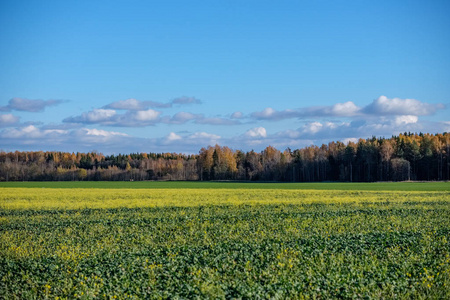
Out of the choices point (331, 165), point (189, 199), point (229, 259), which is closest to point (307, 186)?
point (189, 199)

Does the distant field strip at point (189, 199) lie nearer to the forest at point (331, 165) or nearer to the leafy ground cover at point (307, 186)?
the leafy ground cover at point (307, 186)

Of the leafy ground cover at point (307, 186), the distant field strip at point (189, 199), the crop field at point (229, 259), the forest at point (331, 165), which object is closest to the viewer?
the crop field at point (229, 259)

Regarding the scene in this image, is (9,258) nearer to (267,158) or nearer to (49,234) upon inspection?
(49,234)

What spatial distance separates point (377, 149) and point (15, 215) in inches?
5137


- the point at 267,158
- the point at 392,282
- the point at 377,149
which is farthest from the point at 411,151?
the point at 392,282

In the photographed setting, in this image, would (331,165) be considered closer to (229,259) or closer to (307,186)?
(307,186)

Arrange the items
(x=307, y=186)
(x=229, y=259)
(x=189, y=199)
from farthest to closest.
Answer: (x=307, y=186)
(x=189, y=199)
(x=229, y=259)

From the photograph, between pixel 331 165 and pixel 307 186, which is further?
pixel 331 165

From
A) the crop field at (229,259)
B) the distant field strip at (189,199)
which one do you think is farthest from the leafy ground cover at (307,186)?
the crop field at (229,259)

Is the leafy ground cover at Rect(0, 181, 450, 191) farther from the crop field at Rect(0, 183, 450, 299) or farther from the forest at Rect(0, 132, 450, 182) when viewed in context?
the crop field at Rect(0, 183, 450, 299)

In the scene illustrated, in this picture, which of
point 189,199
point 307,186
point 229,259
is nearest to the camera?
point 229,259

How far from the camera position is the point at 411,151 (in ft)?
448

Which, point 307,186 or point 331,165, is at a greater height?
point 331,165

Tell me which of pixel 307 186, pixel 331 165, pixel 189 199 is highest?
pixel 331 165
